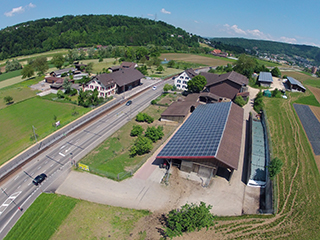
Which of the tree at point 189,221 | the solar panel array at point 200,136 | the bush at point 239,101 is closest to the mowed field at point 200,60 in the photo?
the bush at point 239,101

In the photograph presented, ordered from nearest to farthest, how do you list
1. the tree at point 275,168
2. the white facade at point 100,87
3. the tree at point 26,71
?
the tree at point 275,168 → the white facade at point 100,87 → the tree at point 26,71

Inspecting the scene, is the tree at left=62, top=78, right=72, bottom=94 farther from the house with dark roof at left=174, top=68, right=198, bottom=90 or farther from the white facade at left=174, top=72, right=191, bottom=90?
the house with dark roof at left=174, top=68, right=198, bottom=90

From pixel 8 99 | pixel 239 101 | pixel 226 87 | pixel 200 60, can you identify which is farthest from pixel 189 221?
pixel 200 60

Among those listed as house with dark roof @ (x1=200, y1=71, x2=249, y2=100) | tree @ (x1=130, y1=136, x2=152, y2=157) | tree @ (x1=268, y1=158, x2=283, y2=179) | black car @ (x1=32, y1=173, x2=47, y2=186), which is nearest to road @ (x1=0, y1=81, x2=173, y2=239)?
black car @ (x1=32, y1=173, x2=47, y2=186)

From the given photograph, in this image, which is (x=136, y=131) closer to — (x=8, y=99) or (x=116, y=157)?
(x=116, y=157)

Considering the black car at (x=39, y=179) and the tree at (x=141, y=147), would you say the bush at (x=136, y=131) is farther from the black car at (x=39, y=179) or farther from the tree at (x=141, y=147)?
the black car at (x=39, y=179)

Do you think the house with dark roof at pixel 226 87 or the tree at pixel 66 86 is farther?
the tree at pixel 66 86
